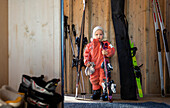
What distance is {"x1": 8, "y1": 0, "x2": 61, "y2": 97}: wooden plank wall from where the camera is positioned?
4.11 ft

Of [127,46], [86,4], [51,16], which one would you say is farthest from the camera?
[86,4]

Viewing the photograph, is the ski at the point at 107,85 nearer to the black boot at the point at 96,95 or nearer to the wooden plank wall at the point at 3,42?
the black boot at the point at 96,95

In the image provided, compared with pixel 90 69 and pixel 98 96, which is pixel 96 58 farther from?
pixel 98 96

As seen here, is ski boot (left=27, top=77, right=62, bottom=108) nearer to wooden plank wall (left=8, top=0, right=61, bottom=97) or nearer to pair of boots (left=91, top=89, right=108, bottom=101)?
wooden plank wall (left=8, top=0, right=61, bottom=97)

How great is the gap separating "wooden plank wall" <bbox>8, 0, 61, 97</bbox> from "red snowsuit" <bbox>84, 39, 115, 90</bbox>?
109cm

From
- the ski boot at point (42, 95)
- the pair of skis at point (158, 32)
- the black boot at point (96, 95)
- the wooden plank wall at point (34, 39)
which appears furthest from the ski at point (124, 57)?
the ski boot at point (42, 95)

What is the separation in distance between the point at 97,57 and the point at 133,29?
0.92 meters

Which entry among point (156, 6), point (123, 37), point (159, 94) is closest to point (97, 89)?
point (123, 37)

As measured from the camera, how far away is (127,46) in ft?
7.08

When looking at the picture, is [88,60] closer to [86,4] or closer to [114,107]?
[114,107]

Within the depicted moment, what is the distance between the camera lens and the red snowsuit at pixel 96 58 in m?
2.23

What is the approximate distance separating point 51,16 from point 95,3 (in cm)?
164

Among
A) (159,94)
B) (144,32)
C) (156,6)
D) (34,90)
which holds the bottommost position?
(159,94)

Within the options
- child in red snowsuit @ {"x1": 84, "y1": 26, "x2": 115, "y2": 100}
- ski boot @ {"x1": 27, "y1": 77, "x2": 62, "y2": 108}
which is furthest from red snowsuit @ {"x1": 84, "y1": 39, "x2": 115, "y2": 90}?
ski boot @ {"x1": 27, "y1": 77, "x2": 62, "y2": 108}
